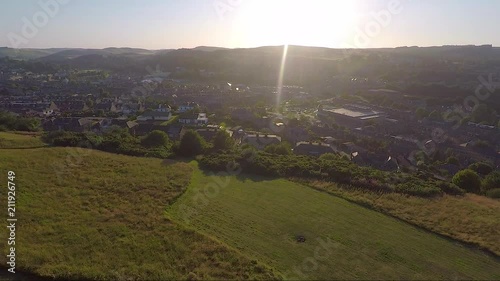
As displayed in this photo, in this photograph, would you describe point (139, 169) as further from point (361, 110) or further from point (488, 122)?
point (488, 122)

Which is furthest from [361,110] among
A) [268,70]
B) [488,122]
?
[268,70]

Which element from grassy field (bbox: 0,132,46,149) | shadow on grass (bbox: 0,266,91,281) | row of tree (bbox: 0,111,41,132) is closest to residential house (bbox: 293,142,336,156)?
grassy field (bbox: 0,132,46,149)

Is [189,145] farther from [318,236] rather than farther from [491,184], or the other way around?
[491,184]

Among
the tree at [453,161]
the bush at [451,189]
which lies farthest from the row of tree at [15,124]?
the tree at [453,161]

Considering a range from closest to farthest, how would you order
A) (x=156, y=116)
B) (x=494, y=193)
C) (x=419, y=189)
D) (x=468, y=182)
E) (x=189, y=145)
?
(x=419, y=189) → (x=494, y=193) → (x=468, y=182) → (x=189, y=145) → (x=156, y=116)

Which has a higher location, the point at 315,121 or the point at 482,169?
the point at 315,121

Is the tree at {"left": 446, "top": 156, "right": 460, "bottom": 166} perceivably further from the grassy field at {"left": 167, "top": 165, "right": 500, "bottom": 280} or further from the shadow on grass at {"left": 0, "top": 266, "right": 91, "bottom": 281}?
the shadow on grass at {"left": 0, "top": 266, "right": 91, "bottom": 281}


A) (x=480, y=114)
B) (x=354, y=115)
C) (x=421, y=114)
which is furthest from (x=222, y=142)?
(x=480, y=114)
